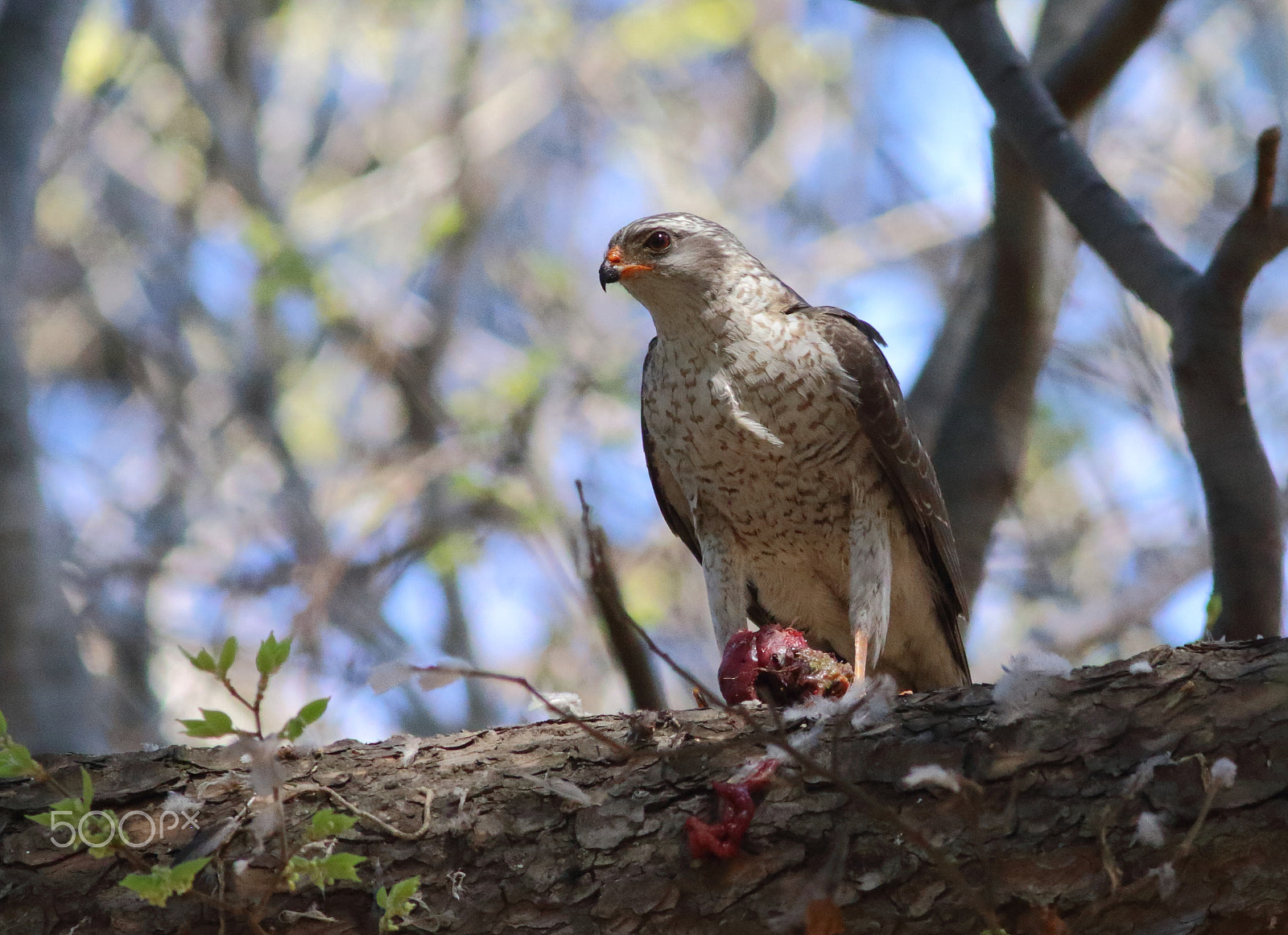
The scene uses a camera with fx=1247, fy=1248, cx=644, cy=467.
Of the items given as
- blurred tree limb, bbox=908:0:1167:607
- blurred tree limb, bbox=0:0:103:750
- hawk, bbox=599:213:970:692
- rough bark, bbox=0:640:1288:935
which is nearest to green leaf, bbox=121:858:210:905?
rough bark, bbox=0:640:1288:935

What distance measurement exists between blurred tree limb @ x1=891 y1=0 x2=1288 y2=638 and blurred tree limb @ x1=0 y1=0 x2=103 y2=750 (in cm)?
407

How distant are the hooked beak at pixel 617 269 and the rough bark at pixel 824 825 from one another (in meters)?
1.98

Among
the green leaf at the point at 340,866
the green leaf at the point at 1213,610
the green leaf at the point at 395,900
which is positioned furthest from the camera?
the green leaf at the point at 1213,610

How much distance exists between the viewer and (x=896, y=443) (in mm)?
4496

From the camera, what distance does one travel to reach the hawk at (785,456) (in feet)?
14.6

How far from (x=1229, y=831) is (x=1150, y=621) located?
5.71 meters

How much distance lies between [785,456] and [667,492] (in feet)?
2.25

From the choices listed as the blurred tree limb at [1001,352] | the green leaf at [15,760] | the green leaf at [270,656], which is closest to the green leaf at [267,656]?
the green leaf at [270,656]

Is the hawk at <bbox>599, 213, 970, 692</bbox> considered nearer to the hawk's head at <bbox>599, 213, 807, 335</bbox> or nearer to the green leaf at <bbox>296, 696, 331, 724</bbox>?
the hawk's head at <bbox>599, 213, 807, 335</bbox>

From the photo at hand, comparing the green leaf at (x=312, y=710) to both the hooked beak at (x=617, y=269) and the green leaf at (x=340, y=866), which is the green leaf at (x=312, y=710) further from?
the hooked beak at (x=617, y=269)

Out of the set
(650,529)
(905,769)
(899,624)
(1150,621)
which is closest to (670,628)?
(650,529)

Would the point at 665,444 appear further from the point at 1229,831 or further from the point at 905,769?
the point at 1229,831

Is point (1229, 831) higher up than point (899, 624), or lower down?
lower down

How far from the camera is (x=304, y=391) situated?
38.5 ft
